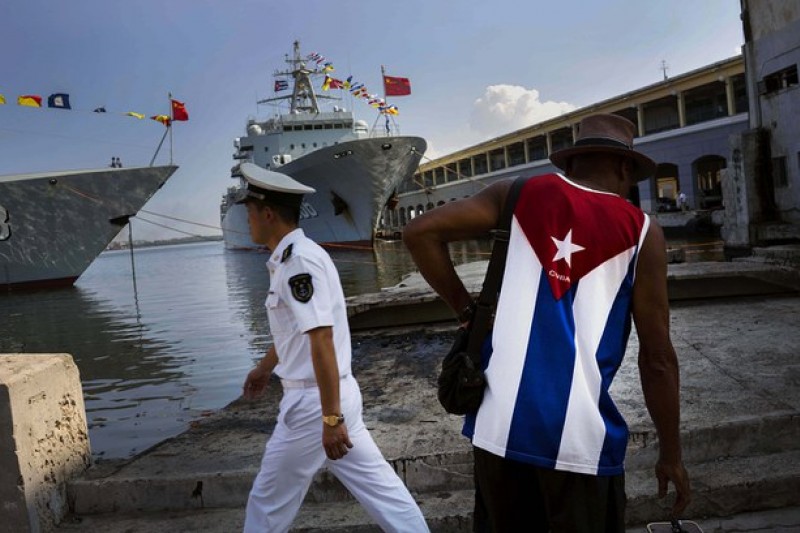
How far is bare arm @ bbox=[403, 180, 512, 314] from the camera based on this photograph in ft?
5.42

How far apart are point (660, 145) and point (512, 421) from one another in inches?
1368

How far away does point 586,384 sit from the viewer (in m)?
1.50

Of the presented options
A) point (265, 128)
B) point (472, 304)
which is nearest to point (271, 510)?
point (472, 304)

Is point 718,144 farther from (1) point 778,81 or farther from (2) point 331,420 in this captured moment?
(2) point 331,420

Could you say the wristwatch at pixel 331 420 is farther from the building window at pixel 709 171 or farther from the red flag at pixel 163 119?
the building window at pixel 709 171

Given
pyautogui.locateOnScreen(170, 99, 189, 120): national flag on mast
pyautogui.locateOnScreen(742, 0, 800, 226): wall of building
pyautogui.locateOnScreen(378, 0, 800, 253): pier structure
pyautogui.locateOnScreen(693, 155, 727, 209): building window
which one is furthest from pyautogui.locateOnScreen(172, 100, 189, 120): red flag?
pyautogui.locateOnScreen(693, 155, 727, 209): building window

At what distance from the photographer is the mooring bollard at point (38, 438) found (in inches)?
108

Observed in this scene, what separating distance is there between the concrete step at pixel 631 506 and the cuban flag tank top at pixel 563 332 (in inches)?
53.0

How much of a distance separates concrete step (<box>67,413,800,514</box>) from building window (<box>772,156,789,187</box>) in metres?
10.4


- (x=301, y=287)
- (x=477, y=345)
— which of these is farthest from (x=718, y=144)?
(x=477, y=345)

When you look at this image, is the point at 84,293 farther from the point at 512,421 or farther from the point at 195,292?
the point at 512,421

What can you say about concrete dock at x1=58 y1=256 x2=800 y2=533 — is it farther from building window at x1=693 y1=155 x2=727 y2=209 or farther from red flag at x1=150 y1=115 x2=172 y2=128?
building window at x1=693 y1=155 x2=727 y2=209

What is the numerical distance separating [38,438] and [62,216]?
2389cm

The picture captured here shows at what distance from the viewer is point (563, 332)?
150 centimetres
